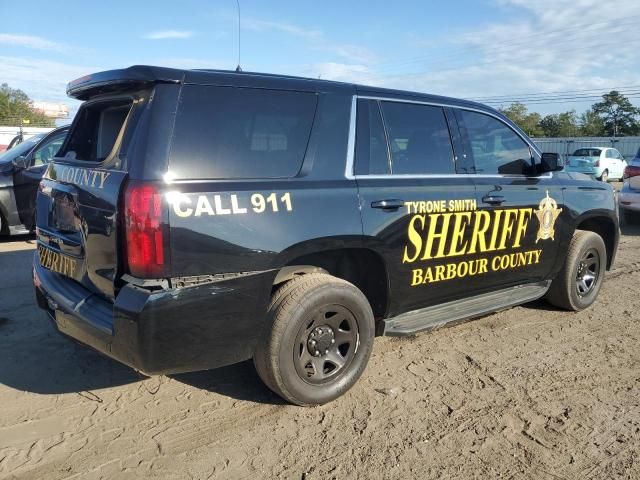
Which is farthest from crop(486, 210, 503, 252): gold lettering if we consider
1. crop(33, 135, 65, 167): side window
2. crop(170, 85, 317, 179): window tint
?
crop(33, 135, 65, 167): side window

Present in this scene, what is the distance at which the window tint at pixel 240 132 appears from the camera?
2.78 meters

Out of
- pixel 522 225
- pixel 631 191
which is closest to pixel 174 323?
pixel 522 225

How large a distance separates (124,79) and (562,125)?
6637cm

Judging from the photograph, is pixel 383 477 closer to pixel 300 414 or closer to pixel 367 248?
pixel 300 414

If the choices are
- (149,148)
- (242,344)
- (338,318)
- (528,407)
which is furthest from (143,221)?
(528,407)

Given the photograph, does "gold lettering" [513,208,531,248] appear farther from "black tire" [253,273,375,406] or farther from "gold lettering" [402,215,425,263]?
"black tire" [253,273,375,406]

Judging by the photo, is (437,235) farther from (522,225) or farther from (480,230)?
(522,225)

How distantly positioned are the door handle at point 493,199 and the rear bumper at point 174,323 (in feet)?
6.29

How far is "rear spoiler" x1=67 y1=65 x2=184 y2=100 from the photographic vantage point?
276 centimetres

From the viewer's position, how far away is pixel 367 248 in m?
3.37

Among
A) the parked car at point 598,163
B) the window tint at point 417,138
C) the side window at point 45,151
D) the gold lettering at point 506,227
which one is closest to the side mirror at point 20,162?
the side window at point 45,151

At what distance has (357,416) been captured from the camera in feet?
10.6

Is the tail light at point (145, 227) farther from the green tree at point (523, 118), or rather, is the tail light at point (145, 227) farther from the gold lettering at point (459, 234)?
the green tree at point (523, 118)

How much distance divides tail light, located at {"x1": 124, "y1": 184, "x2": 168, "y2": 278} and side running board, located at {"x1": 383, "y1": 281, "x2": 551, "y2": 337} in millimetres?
1697
